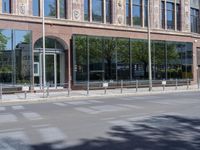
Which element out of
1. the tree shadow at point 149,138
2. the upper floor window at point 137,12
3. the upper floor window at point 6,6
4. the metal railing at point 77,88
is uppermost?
the upper floor window at point 137,12

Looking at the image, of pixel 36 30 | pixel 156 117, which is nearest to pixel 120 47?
pixel 36 30

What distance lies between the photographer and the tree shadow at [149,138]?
8688 mm

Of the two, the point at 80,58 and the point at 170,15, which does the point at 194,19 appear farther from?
the point at 80,58

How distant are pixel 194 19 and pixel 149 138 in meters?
37.0

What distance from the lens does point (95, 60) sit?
3291 cm

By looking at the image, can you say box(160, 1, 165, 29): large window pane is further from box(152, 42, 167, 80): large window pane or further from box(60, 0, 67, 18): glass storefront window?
box(60, 0, 67, 18): glass storefront window

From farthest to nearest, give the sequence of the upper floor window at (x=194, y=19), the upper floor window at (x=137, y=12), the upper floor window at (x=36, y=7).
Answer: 1. the upper floor window at (x=194, y=19)
2. the upper floor window at (x=137, y=12)
3. the upper floor window at (x=36, y=7)

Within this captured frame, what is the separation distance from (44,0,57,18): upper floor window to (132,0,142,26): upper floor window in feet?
28.2

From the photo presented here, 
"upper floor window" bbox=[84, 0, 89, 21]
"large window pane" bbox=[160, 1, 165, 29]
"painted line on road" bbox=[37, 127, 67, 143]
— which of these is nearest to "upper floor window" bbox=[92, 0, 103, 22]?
"upper floor window" bbox=[84, 0, 89, 21]

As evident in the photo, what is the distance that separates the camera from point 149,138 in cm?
975

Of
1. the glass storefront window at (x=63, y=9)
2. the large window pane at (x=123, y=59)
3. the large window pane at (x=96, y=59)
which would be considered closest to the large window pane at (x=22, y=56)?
the glass storefront window at (x=63, y=9)

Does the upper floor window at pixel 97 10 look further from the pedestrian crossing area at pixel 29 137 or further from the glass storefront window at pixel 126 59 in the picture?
the pedestrian crossing area at pixel 29 137

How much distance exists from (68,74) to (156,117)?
18410mm

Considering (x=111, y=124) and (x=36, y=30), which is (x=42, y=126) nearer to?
(x=111, y=124)
